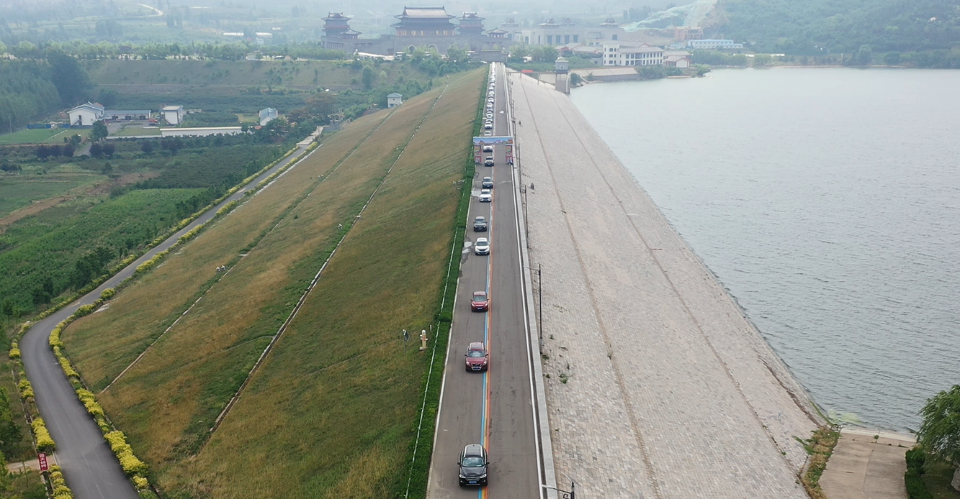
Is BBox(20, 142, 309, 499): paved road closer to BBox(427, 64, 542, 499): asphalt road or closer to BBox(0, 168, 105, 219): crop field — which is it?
BBox(427, 64, 542, 499): asphalt road

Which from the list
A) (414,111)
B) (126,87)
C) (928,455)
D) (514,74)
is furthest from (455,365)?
(126,87)

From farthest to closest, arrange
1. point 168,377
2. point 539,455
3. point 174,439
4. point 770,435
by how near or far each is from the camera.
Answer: point 168,377
point 770,435
point 174,439
point 539,455

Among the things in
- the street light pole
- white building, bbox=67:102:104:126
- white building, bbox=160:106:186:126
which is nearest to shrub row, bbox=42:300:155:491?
the street light pole

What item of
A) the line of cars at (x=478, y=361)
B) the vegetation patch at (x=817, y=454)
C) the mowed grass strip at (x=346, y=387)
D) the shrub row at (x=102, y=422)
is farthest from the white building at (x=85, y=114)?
the vegetation patch at (x=817, y=454)

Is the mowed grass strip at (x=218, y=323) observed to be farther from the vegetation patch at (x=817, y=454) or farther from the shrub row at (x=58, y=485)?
the vegetation patch at (x=817, y=454)

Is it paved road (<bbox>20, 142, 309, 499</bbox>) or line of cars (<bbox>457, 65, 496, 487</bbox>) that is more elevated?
line of cars (<bbox>457, 65, 496, 487</bbox>)

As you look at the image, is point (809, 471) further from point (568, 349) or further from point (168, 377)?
point (168, 377)
